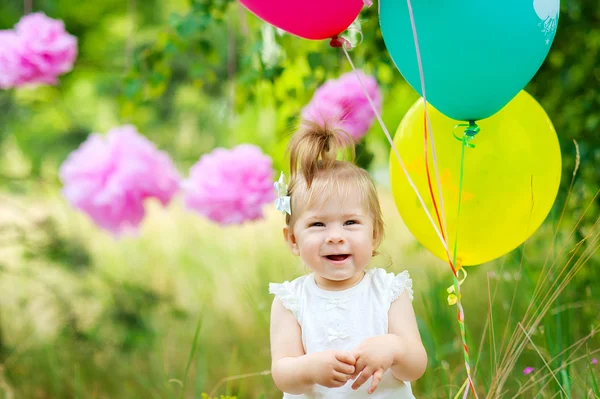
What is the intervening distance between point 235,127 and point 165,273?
1.94 metres

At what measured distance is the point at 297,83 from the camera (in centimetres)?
323

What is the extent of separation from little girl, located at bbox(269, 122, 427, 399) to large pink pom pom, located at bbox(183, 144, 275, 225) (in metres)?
0.73

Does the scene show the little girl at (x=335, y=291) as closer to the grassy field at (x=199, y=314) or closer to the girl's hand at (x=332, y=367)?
the girl's hand at (x=332, y=367)

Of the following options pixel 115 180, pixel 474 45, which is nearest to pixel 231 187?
pixel 115 180

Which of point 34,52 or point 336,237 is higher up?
point 34,52

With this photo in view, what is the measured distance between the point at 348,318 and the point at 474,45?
0.59 metres

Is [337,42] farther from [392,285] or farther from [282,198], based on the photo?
[392,285]

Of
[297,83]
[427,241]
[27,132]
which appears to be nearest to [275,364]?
[427,241]

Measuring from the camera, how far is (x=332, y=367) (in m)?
1.30

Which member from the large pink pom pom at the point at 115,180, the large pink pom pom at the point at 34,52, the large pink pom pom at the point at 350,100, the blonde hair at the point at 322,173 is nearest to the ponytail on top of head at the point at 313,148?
the blonde hair at the point at 322,173

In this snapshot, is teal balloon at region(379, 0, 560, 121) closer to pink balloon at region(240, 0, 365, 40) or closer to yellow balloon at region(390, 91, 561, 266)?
pink balloon at region(240, 0, 365, 40)

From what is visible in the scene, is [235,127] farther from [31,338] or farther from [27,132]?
[31,338]

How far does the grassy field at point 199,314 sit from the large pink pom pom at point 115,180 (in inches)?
17.8

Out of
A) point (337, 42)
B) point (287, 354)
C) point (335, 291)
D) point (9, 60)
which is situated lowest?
point (287, 354)
